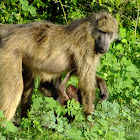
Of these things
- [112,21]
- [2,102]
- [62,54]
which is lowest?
[2,102]

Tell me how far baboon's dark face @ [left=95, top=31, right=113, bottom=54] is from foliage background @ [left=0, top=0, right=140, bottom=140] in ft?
2.61

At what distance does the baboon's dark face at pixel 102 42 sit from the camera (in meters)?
6.07

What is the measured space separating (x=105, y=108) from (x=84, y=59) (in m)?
1.16

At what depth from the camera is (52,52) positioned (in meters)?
6.14

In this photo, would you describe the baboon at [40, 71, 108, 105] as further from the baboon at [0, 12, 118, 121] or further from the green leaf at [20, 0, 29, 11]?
the green leaf at [20, 0, 29, 11]

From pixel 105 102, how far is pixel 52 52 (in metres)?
1.40

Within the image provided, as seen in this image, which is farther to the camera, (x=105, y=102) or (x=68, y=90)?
(x=68, y=90)

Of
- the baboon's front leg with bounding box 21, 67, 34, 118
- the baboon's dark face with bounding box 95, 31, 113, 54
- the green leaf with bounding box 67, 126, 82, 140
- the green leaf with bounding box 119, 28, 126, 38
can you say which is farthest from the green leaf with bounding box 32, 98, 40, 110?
the green leaf with bounding box 119, 28, 126, 38

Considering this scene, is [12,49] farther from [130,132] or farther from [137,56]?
[137,56]

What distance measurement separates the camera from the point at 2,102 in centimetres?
568

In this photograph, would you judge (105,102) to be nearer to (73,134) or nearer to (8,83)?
(73,134)

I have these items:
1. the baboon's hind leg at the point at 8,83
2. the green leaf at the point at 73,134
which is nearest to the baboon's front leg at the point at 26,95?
the baboon's hind leg at the point at 8,83

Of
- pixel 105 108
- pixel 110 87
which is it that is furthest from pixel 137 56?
pixel 105 108

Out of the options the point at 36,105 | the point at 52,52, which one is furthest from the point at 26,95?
the point at 52,52
